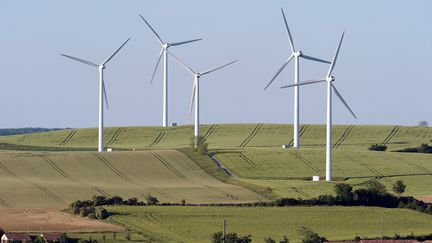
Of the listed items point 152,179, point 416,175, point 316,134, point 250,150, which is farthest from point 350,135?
point 152,179

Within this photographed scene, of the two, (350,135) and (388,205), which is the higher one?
(350,135)

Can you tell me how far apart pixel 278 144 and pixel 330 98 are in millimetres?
43653

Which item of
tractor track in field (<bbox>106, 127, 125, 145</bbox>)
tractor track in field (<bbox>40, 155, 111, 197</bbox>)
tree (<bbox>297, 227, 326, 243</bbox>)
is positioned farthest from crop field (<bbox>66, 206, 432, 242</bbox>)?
tractor track in field (<bbox>106, 127, 125, 145</bbox>)

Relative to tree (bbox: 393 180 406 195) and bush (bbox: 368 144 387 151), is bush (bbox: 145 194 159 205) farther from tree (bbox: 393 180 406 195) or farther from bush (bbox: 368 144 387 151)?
bush (bbox: 368 144 387 151)

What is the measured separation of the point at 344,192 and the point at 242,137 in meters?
66.5

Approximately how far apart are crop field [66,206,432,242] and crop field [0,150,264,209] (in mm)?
6805

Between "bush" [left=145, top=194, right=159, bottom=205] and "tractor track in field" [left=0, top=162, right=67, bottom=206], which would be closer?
"bush" [left=145, top=194, right=159, bottom=205]

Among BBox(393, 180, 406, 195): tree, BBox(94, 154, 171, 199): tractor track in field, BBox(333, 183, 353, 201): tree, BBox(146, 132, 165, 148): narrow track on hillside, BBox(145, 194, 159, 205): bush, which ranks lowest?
BBox(145, 194, 159, 205): bush

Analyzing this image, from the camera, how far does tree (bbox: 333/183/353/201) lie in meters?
123

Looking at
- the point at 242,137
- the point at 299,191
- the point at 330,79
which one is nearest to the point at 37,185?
the point at 299,191

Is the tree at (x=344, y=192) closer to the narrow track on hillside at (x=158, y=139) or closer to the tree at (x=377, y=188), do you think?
the tree at (x=377, y=188)

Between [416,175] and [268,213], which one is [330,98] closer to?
[416,175]

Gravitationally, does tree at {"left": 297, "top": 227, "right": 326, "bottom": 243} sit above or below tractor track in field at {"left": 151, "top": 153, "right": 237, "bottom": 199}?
below

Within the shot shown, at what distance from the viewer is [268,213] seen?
381 ft
